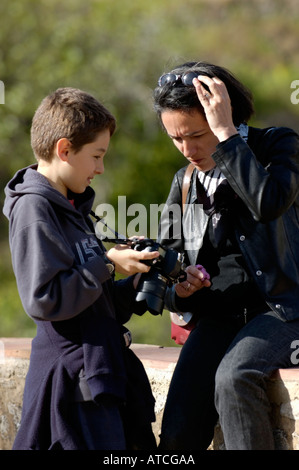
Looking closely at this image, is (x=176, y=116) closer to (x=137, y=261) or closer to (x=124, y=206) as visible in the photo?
(x=137, y=261)

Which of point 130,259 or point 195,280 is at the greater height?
point 130,259

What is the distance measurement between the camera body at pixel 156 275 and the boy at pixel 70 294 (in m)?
0.06

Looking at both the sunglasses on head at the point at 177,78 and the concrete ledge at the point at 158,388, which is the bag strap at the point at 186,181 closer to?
the sunglasses on head at the point at 177,78

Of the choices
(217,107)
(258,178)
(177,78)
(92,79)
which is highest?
(92,79)

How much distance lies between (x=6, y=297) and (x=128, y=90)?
370 centimetres

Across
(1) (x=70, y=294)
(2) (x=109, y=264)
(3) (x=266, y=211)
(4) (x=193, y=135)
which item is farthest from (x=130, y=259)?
(4) (x=193, y=135)

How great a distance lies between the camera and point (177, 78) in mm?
2977

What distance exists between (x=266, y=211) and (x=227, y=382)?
2.03 feet

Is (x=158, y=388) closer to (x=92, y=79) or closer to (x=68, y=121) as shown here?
(x=68, y=121)

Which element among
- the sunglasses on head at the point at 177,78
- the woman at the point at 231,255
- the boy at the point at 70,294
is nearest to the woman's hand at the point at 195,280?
the woman at the point at 231,255

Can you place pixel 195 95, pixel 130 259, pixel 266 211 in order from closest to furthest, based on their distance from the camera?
pixel 130 259 < pixel 266 211 < pixel 195 95

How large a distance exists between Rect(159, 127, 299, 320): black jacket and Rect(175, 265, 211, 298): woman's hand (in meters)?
0.13

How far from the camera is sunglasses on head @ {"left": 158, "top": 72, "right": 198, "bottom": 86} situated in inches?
115

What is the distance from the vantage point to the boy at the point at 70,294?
243 centimetres
